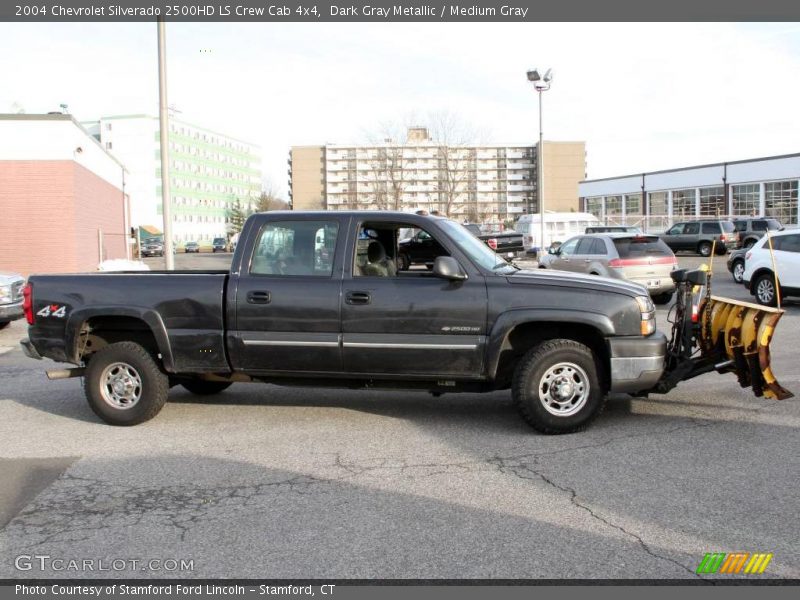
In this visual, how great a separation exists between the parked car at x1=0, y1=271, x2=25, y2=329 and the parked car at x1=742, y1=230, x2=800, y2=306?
14028 millimetres

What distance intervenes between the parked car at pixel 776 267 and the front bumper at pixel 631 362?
31.2ft

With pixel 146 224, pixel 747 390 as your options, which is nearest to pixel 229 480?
pixel 747 390

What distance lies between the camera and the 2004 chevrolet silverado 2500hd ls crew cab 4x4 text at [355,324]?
6.35 m

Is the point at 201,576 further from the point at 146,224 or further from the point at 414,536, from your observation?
the point at 146,224

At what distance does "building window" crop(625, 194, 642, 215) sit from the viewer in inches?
2931

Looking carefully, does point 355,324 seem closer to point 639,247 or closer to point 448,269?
point 448,269

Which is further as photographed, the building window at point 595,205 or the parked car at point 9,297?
the building window at point 595,205

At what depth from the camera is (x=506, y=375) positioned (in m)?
6.74

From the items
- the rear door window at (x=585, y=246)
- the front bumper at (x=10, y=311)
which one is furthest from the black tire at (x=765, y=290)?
the front bumper at (x=10, y=311)

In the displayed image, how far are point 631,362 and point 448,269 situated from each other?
168 cm

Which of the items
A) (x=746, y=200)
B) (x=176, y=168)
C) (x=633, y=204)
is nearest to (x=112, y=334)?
(x=746, y=200)

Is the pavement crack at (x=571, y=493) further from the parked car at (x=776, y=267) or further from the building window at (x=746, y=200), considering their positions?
the building window at (x=746, y=200)

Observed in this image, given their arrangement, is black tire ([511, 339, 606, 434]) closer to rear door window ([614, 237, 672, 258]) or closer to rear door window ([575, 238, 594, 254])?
rear door window ([614, 237, 672, 258])

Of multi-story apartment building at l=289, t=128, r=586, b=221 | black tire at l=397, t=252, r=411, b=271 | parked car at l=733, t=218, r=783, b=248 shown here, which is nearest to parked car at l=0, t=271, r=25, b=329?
black tire at l=397, t=252, r=411, b=271
